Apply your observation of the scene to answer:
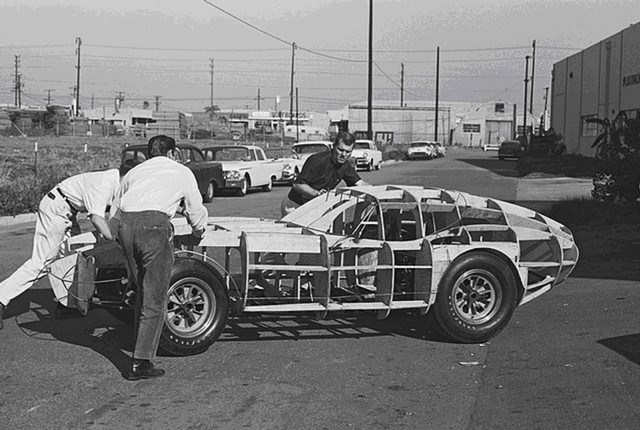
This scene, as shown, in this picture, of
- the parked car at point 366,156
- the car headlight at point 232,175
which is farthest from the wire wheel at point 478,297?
the parked car at point 366,156

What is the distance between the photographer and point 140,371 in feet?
21.7

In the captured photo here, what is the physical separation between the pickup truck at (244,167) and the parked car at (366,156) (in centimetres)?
1249

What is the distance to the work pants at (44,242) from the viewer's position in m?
8.27

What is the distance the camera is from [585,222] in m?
16.5

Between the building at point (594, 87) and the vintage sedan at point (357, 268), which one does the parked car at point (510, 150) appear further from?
the vintage sedan at point (357, 268)

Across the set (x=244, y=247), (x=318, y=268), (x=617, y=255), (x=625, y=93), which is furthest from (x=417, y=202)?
(x=625, y=93)

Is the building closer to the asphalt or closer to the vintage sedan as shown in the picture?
the asphalt

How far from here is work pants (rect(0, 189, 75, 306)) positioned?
8.27m

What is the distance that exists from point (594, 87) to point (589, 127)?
94.5 inches

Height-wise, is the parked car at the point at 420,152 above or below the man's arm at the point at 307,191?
above

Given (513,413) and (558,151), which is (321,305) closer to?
(513,413)

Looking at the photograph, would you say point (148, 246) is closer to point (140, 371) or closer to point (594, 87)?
point (140, 371)

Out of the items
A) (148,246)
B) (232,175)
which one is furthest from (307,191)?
(232,175)

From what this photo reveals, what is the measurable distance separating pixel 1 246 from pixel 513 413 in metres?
11.2
